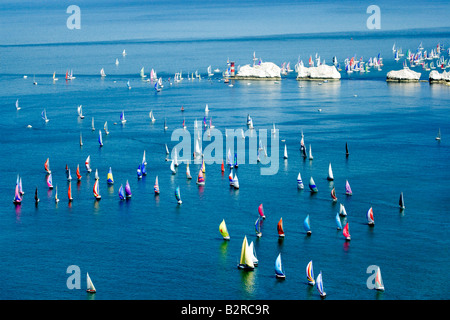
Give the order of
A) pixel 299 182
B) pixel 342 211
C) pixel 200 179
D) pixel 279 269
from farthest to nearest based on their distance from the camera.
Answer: pixel 200 179
pixel 299 182
pixel 342 211
pixel 279 269

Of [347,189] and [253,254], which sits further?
[347,189]

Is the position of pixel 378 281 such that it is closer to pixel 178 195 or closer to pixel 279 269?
pixel 279 269

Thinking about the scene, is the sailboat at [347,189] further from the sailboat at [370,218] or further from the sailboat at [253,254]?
the sailboat at [253,254]

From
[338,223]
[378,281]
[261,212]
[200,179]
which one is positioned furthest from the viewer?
[200,179]

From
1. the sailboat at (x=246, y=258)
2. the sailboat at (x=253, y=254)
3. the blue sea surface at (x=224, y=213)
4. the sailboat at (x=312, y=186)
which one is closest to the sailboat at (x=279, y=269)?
the blue sea surface at (x=224, y=213)

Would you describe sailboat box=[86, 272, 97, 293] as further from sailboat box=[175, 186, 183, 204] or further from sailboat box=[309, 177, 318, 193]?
sailboat box=[309, 177, 318, 193]

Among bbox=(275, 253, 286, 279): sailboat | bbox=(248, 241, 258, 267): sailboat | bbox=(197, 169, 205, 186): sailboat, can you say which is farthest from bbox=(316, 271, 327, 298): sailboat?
bbox=(197, 169, 205, 186): sailboat

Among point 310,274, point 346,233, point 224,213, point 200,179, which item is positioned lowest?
point 310,274

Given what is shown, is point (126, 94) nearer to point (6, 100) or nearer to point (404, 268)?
point (6, 100)

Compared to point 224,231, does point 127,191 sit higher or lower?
higher

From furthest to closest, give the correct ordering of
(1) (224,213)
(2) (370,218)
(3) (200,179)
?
(3) (200,179), (1) (224,213), (2) (370,218)

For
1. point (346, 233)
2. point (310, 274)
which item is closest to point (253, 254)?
point (310, 274)

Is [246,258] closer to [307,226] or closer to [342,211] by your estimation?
[307,226]

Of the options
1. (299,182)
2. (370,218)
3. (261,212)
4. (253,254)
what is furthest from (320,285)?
(299,182)
